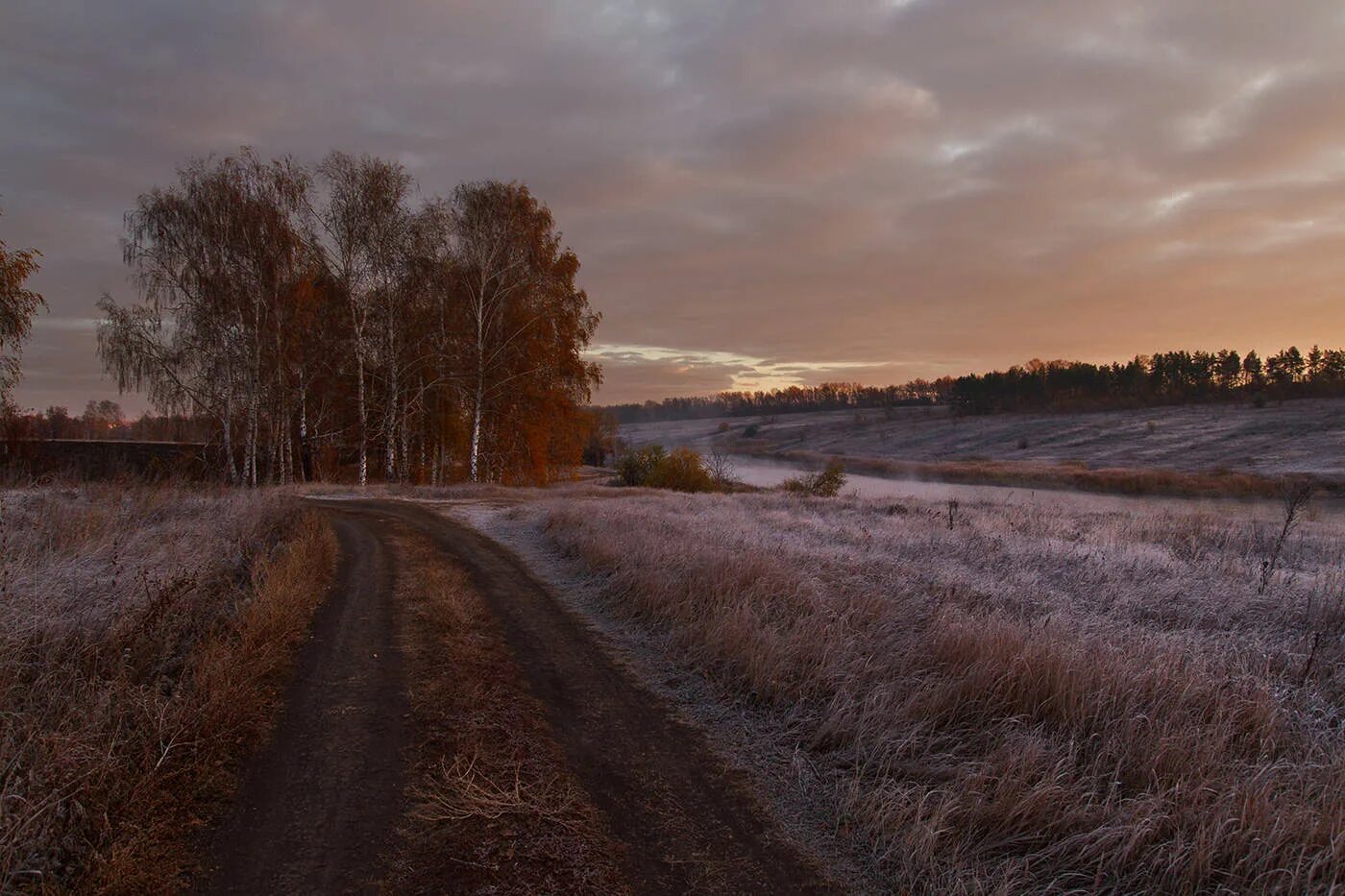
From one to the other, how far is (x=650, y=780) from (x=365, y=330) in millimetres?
28580

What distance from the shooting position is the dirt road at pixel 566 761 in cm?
327

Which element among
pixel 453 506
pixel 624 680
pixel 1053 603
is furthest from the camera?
pixel 453 506

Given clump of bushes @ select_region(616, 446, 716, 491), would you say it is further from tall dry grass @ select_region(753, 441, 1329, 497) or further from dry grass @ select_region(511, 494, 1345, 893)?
tall dry grass @ select_region(753, 441, 1329, 497)

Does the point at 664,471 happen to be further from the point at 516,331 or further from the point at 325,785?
the point at 325,785

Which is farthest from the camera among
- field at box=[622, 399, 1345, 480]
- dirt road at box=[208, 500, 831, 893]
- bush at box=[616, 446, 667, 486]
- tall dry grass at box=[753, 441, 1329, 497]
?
field at box=[622, 399, 1345, 480]

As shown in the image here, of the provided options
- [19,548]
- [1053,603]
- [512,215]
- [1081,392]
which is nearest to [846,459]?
[1081,392]

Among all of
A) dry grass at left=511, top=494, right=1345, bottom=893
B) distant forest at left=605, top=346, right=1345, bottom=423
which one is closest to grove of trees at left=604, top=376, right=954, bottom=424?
distant forest at left=605, top=346, right=1345, bottom=423

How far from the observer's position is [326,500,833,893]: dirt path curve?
334 centimetres

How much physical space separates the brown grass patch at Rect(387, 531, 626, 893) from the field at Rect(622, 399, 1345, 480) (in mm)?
57819

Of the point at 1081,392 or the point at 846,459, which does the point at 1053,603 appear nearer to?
the point at 846,459

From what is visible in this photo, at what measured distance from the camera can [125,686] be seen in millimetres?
4570

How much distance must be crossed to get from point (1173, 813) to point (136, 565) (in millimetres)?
10541

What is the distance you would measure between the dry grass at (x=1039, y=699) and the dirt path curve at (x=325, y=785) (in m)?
2.89

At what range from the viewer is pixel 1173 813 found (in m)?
3.56
